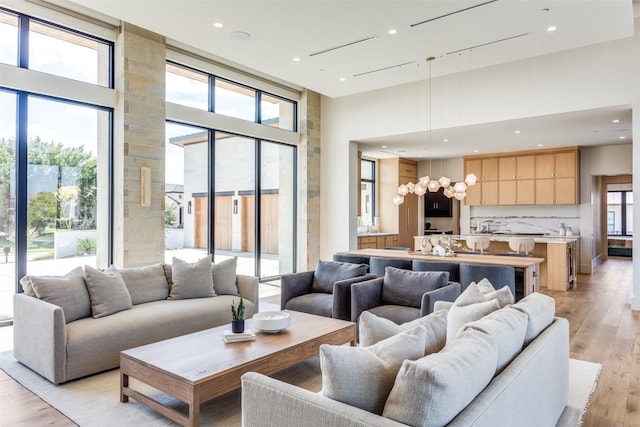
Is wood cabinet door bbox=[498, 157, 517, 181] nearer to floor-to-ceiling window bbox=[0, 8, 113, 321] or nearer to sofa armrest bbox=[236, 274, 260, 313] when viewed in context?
sofa armrest bbox=[236, 274, 260, 313]

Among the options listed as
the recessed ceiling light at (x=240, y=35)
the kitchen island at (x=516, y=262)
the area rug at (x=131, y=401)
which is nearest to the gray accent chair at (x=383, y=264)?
the kitchen island at (x=516, y=262)

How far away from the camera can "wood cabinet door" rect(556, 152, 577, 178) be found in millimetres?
8805

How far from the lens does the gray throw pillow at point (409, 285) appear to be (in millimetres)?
4113

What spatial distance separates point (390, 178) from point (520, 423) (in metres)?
9.16

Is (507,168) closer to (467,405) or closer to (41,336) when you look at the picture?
(467,405)

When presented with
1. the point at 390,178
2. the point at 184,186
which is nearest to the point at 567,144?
the point at 390,178

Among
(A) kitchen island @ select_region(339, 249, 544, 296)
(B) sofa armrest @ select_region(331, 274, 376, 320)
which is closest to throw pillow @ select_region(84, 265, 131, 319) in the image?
(B) sofa armrest @ select_region(331, 274, 376, 320)

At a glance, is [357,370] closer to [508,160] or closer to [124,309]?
[124,309]

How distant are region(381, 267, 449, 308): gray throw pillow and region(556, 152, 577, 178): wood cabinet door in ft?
20.5

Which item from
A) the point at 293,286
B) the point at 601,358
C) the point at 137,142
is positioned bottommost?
the point at 601,358

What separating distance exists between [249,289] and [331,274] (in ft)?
3.17

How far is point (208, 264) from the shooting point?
471 cm

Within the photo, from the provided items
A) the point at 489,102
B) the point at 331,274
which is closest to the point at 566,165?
the point at 489,102

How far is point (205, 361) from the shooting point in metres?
2.70
